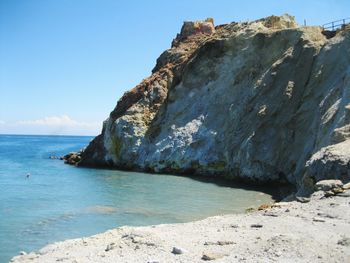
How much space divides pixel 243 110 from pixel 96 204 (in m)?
18.8

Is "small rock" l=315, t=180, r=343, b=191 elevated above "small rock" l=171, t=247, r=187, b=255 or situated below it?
above

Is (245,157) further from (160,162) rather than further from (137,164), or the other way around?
(137,164)

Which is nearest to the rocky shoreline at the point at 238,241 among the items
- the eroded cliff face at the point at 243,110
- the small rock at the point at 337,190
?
the small rock at the point at 337,190

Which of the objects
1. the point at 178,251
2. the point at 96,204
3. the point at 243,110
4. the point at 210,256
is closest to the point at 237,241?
the point at 210,256

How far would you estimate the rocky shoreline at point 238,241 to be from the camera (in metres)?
11.2

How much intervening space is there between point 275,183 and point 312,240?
864 inches

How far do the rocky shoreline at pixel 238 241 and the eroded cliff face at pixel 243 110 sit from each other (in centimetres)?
529

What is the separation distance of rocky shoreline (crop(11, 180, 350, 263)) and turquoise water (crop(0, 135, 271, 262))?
3853 mm

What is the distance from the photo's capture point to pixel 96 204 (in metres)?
26.4

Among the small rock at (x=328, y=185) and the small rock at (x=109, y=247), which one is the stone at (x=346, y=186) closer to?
the small rock at (x=328, y=185)

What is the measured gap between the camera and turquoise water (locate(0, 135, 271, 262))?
19078 millimetres

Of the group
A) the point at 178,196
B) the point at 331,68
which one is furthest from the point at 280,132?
the point at 178,196

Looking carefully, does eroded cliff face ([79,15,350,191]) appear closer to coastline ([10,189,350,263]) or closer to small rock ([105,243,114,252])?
coastline ([10,189,350,263])

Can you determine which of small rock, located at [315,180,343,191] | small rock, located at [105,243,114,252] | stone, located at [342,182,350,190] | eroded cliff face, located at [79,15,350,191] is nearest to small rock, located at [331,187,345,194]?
stone, located at [342,182,350,190]
